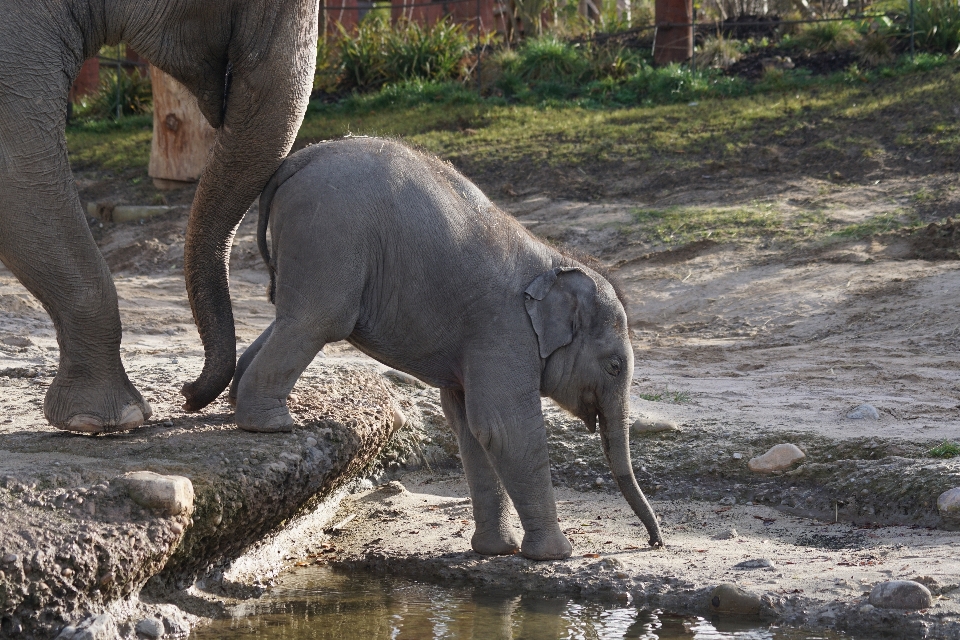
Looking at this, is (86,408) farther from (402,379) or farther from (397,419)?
(402,379)

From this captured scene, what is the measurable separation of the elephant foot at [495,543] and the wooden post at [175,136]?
8.22 metres

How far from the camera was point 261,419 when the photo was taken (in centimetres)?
452

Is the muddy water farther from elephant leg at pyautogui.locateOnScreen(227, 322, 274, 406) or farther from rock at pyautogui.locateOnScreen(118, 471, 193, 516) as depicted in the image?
elephant leg at pyautogui.locateOnScreen(227, 322, 274, 406)

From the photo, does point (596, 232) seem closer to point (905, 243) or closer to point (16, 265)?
point (905, 243)

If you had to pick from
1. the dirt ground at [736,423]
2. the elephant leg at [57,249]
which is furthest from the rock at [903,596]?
the elephant leg at [57,249]

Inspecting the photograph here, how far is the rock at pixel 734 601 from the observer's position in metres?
4.05

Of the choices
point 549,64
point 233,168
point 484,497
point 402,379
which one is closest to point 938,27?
point 549,64

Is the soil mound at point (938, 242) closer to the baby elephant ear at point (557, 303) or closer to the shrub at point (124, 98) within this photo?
the baby elephant ear at point (557, 303)

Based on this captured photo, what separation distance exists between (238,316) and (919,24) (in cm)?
835

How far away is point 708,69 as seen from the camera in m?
14.0

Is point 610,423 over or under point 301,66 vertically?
under

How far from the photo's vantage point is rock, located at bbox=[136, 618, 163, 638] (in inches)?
143

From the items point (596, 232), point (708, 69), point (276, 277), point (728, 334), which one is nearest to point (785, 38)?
point (708, 69)

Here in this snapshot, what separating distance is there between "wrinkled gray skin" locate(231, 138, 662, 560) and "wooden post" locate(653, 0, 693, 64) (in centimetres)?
1035
